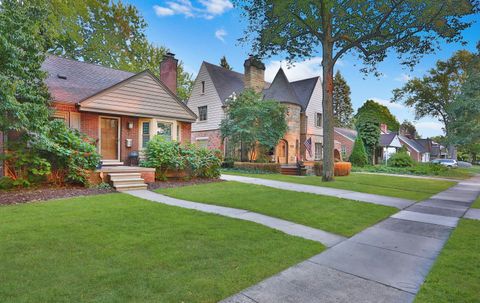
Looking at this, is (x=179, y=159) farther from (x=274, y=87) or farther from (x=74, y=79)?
(x=274, y=87)

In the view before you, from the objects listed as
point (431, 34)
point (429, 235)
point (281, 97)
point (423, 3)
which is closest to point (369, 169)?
point (281, 97)

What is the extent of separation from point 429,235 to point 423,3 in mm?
10836

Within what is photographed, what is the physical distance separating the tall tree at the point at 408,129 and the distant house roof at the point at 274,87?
1867 inches

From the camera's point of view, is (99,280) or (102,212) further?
(102,212)

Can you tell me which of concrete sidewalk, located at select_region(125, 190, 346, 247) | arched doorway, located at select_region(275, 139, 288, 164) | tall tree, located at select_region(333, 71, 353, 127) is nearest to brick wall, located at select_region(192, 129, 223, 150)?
arched doorway, located at select_region(275, 139, 288, 164)

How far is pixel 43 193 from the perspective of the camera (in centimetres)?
786

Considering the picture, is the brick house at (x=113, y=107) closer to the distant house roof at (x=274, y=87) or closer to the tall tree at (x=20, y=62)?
the tall tree at (x=20, y=62)

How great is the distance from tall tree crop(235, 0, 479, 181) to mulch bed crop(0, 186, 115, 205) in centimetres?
1008

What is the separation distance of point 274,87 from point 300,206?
56.6 feet

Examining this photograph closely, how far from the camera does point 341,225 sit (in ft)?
18.1

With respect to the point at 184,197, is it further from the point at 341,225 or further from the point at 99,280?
the point at 99,280

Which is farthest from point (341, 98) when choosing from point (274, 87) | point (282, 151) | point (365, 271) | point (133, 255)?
point (133, 255)

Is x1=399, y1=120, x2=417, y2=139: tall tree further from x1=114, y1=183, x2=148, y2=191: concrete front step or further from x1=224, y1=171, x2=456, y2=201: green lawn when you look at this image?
x1=114, y1=183, x2=148, y2=191: concrete front step

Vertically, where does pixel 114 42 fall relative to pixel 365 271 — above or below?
above
